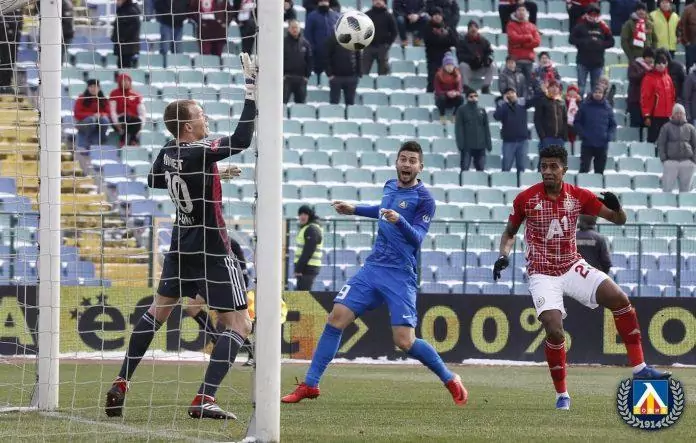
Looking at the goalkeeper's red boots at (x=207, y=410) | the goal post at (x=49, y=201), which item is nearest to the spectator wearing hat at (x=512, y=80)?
the goal post at (x=49, y=201)

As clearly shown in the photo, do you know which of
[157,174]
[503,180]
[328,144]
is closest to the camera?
[157,174]

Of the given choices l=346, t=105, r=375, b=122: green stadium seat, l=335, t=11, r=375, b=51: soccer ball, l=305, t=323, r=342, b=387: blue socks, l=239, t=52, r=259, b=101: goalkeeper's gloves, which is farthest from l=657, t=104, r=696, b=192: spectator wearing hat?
l=239, t=52, r=259, b=101: goalkeeper's gloves

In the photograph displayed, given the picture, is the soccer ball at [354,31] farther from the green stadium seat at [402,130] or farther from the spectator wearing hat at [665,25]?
the spectator wearing hat at [665,25]

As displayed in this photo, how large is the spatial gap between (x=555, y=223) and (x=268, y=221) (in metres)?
3.48

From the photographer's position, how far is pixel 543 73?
24266mm

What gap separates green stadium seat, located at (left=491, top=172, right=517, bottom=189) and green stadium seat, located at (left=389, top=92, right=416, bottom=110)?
98.4 inches

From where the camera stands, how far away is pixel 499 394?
1184cm

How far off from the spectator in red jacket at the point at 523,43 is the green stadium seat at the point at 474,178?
233cm

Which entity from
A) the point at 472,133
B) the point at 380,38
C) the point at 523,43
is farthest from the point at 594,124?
the point at 380,38

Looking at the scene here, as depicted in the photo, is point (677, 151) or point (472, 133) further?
point (472, 133)

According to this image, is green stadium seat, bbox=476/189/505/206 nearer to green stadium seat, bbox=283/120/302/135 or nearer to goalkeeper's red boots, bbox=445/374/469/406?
green stadium seat, bbox=283/120/302/135

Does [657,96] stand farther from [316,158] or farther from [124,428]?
[124,428]

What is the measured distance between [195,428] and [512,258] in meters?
10.9

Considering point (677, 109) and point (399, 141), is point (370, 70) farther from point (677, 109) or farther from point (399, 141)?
point (677, 109)
